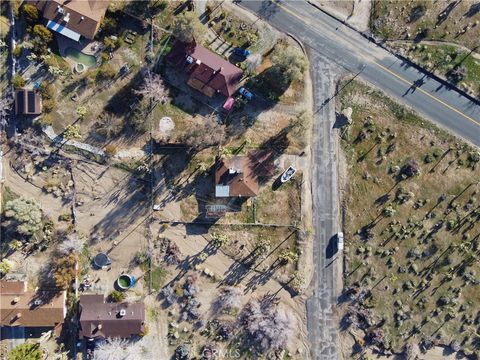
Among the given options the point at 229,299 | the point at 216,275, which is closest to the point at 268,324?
the point at 229,299

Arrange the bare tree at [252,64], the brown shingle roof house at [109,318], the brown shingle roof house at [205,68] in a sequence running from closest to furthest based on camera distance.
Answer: the brown shingle roof house at [205,68] → the brown shingle roof house at [109,318] → the bare tree at [252,64]

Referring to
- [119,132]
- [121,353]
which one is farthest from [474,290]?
[119,132]

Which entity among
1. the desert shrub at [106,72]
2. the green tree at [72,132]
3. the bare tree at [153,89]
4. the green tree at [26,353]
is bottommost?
the green tree at [26,353]

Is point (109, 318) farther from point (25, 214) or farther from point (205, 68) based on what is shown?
point (205, 68)

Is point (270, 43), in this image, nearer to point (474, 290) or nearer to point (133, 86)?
point (133, 86)

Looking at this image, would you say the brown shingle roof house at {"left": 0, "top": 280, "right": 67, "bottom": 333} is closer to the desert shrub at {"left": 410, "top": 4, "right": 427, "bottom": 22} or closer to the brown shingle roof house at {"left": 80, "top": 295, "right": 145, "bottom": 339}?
the brown shingle roof house at {"left": 80, "top": 295, "right": 145, "bottom": 339}

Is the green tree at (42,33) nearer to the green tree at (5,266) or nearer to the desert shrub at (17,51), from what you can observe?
the desert shrub at (17,51)

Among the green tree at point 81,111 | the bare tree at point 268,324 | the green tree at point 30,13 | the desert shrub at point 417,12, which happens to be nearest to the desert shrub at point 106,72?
the green tree at point 81,111
